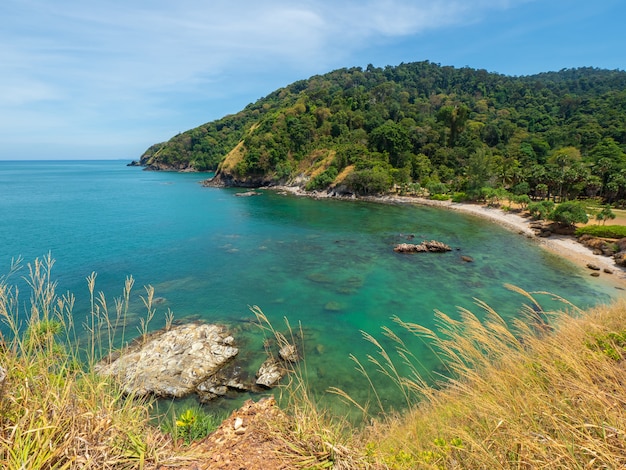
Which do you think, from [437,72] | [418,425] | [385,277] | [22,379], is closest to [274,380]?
[418,425]

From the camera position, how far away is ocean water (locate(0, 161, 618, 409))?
15.2 metres

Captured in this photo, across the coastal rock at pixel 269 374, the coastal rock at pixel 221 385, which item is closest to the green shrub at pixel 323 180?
the coastal rock at pixel 269 374

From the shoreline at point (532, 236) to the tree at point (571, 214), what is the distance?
174 centimetres

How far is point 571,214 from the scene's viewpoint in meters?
29.8

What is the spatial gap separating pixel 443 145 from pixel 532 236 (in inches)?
1914

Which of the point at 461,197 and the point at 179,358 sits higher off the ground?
the point at 461,197

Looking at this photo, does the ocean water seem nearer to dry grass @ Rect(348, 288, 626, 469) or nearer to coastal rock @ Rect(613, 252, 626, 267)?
coastal rock @ Rect(613, 252, 626, 267)

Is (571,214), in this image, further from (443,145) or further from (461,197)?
(443,145)

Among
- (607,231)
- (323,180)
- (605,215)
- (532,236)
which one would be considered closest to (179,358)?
(532,236)

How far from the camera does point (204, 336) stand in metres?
13.6

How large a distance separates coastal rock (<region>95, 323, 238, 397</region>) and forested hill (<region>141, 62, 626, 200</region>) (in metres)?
50.1

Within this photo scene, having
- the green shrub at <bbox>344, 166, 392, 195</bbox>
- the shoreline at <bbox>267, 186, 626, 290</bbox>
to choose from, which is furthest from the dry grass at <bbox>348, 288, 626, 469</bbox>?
the green shrub at <bbox>344, 166, 392, 195</bbox>

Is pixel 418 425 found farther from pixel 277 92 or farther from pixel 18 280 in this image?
pixel 277 92

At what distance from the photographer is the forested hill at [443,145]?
47.4 m
